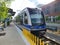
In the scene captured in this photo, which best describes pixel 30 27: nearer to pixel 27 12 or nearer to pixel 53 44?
pixel 27 12

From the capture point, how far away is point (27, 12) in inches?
940

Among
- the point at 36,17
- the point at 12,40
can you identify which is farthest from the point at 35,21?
the point at 12,40

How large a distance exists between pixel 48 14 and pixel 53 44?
172ft

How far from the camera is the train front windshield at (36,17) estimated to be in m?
23.3

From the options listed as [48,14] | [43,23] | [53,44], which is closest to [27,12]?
[43,23]

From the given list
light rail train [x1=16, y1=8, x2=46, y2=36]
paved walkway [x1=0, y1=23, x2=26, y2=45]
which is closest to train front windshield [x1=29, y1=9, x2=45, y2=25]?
light rail train [x1=16, y1=8, x2=46, y2=36]

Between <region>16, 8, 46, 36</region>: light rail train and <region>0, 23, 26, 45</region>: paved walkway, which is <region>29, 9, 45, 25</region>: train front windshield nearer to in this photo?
<region>16, 8, 46, 36</region>: light rail train

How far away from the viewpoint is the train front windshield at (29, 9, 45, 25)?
23.3 meters

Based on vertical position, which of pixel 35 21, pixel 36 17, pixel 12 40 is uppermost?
pixel 36 17

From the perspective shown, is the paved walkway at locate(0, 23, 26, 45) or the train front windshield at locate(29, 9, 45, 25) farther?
the train front windshield at locate(29, 9, 45, 25)

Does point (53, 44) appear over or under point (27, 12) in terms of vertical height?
under

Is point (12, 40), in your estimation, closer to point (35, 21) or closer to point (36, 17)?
point (35, 21)

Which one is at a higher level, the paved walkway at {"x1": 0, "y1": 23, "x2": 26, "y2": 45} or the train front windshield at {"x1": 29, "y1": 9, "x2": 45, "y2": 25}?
the train front windshield at {"x1": 29, "y1": 9, "x2": 45, "y2": 25}

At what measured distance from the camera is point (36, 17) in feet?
76.8
